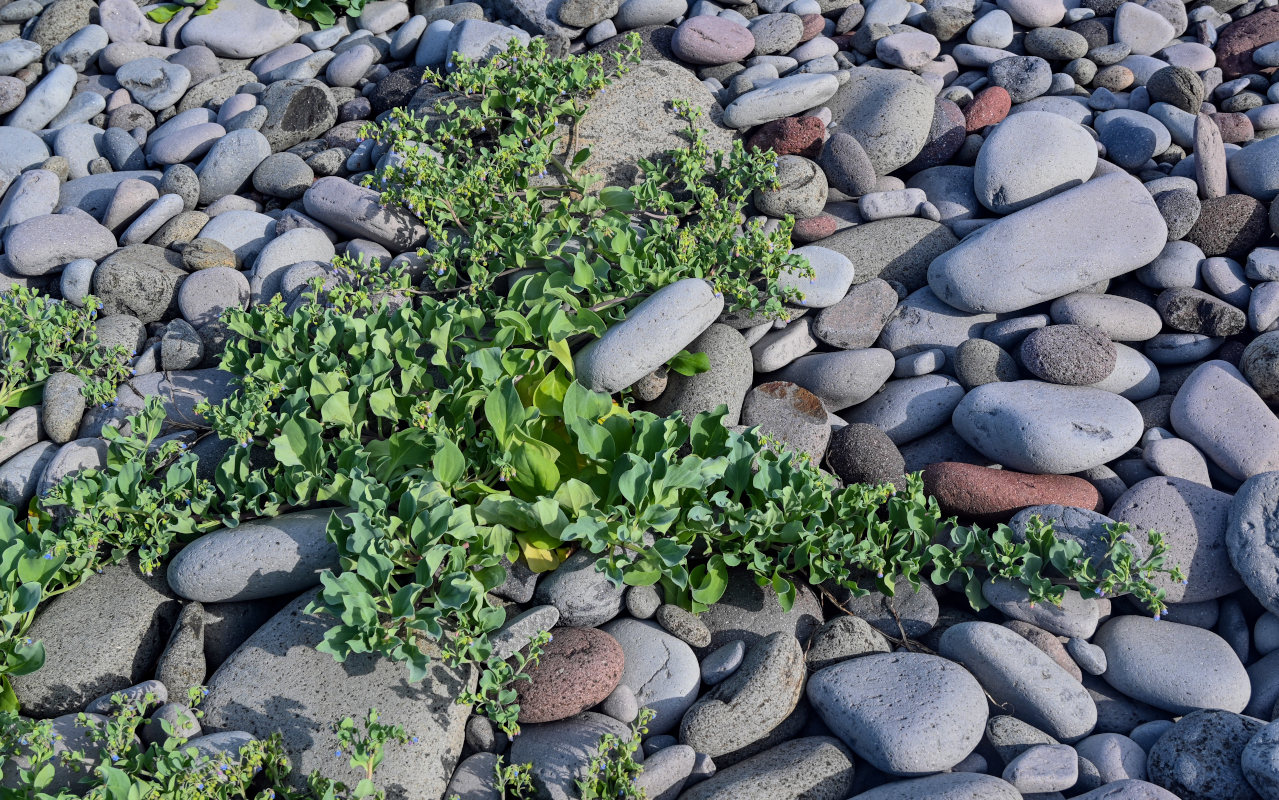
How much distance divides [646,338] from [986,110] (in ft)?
10.0

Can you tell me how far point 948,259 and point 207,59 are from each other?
17.1ft

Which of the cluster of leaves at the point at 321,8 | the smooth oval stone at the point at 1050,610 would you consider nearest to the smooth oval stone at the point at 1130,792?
the smooth oval stone at the point at 1050,610

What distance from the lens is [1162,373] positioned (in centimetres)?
445

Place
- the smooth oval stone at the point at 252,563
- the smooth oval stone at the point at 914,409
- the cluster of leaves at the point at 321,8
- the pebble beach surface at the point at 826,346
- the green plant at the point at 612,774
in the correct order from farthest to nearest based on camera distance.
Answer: the cluster of leaves at the point at 321,8
the smooth oval stone at the point at 914,409
the smooth oval stone at the point at 252,563
the pebble beach surface at the point at 826,346
the green plant at the point at 612,774

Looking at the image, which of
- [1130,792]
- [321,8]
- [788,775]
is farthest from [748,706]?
[321,8]

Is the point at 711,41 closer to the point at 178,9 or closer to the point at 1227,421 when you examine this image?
the point at 1227,421

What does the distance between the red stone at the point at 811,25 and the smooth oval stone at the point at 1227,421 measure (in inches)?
131

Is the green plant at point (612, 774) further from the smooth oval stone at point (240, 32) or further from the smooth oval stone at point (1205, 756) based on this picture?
the smooth oval stone at point (240, 32)

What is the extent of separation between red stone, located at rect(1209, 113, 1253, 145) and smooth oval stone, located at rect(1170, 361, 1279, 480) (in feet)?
6.51

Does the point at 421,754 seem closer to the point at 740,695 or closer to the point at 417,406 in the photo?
the point at 740,695

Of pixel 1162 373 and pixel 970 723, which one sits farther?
pixel 1162 373

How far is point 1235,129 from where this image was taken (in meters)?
5.45

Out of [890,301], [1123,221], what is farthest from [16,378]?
[1123,221]

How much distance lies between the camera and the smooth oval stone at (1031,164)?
503 cm
